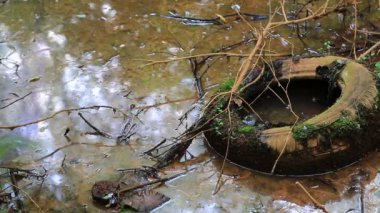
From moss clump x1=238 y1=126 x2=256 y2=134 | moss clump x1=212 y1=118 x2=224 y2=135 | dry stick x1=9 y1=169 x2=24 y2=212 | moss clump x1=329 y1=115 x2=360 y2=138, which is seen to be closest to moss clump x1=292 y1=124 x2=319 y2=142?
moss clump x1=329 y1=115 x2=360 y2=138

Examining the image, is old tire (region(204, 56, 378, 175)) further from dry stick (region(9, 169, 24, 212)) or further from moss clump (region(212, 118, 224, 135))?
dry stick (region(9, 169, 24, 212))

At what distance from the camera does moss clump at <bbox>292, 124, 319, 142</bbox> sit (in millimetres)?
3643

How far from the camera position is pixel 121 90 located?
189 inches

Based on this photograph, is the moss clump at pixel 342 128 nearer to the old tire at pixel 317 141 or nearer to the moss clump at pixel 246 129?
the old tire at pixel 317 141

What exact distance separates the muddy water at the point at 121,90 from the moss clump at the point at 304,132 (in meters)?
0.30

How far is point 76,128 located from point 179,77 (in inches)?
40.7

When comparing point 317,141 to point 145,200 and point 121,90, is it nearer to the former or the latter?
point 145,200

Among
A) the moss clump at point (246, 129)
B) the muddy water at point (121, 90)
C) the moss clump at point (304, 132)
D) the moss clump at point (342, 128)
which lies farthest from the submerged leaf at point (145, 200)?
the moss clump at point (342, 128)

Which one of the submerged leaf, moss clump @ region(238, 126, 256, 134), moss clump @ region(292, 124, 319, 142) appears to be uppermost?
moss clump @ region(292, 124, 319, 142)

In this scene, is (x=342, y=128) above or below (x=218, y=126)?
above

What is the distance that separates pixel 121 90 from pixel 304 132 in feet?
5.98

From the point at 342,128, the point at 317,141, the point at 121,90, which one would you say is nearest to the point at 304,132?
the point at 317,141

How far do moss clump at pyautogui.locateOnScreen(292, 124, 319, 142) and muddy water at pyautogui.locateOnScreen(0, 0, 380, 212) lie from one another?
11.8 inches

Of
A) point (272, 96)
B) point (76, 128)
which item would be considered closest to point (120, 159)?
point (76, 128)
